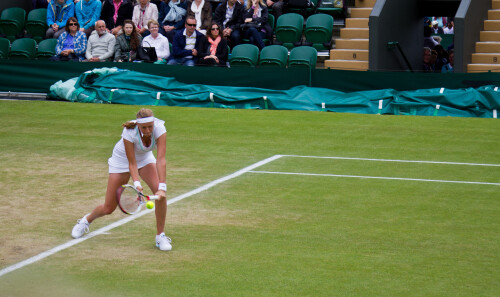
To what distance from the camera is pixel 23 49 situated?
26.4 m

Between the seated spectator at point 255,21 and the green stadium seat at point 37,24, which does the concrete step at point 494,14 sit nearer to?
the seated spectator at point 255,21

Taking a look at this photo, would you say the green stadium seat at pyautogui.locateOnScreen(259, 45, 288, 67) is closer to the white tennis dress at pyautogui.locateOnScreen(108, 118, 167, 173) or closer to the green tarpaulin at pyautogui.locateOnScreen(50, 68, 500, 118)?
the green tarpaulin at pyautogui.locateOnScreen(50, 68, 500, 118)

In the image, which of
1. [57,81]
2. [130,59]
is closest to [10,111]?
[57,81]

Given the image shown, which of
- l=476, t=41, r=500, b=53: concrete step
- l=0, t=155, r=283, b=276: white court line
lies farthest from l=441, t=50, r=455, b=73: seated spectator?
l=0, t=155, r=283, b=276: white court line

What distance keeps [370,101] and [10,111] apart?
30.1 feet

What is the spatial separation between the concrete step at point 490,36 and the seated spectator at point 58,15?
42.3 feet

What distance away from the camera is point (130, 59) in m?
24.1

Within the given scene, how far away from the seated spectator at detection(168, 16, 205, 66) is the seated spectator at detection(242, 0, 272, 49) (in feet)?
5.44

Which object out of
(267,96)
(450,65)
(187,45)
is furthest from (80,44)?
(450,65)

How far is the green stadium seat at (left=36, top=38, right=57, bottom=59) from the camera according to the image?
26.0m

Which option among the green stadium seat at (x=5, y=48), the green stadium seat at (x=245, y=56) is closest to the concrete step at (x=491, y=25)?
the green stadium seat at (x=245, y=56)

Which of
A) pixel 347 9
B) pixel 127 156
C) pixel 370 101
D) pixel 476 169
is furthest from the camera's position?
pixel 347 9

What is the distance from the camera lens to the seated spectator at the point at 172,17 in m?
25.2

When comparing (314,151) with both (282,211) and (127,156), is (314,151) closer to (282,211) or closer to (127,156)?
(282,211)
